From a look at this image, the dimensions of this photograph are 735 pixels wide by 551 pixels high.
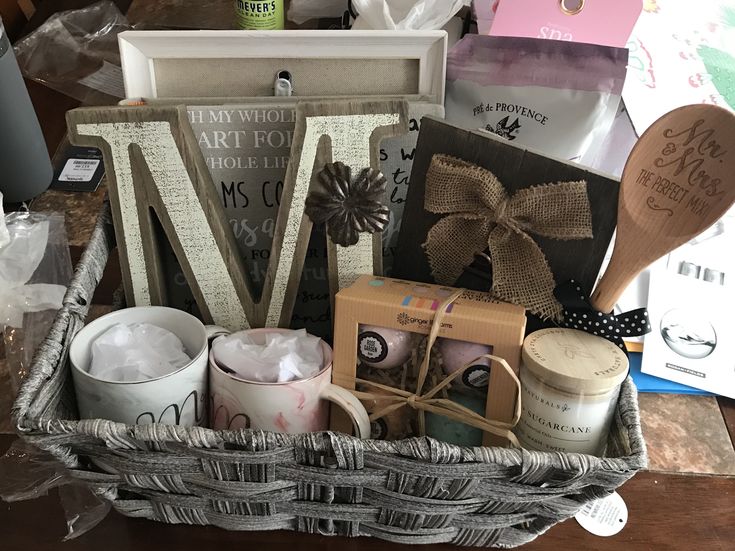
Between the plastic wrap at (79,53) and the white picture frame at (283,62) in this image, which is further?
the plastic wrap at (79,53)

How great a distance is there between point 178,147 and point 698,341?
0.58 meters

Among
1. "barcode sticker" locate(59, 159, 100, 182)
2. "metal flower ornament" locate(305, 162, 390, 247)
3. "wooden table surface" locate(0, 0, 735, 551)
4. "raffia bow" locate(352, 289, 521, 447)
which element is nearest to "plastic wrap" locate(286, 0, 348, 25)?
"barcode sticker" locate(59, 159, 100, 182)

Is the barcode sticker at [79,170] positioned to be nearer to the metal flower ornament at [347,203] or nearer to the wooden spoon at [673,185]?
the metal flower ornament at [347,203]

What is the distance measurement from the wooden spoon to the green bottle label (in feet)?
2.15

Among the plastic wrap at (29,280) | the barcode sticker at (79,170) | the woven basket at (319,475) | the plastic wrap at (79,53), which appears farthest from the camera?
the plastic wrap at (79,53)

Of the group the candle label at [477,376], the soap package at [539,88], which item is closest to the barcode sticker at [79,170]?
the soap package at [539,88]

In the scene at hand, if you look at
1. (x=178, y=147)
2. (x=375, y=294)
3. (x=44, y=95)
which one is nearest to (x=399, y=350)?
(x=375, y=294)

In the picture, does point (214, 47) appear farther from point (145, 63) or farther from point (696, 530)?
point (696, 530)

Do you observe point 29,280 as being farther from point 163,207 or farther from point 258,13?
point 258,13

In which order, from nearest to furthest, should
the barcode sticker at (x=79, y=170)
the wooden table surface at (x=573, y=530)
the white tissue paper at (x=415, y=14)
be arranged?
1. the wooden table surface at (x=573, y=530)
2. the white tissue paper at (x=415, y=14)
3. the barcode sticker at (x=79, y=170)

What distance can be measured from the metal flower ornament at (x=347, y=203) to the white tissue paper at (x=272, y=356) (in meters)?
0.10

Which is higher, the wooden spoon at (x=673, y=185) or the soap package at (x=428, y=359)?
the wooden spoon at (x=673, y=185)

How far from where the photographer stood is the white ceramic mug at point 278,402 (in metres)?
0.58

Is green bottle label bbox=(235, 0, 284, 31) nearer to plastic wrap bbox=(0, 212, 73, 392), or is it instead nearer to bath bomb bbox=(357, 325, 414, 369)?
plastic wrap bbox=(0, 212, 73, 392)
